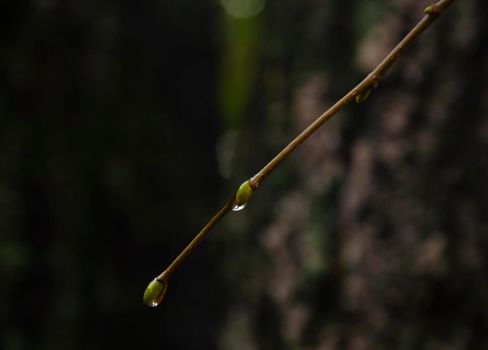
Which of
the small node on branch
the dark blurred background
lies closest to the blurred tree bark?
the dark blurred background

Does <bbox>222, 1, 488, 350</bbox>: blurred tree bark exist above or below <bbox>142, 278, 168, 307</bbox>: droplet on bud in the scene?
below

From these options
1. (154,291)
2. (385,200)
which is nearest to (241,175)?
(385,200)

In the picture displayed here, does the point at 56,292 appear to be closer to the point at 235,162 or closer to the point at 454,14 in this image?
the point at 235,162

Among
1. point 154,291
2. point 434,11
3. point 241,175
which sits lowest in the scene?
point 241,175

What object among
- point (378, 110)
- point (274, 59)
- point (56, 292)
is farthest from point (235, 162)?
point (56, 292)

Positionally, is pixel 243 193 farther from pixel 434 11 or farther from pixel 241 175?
pixel 241 175

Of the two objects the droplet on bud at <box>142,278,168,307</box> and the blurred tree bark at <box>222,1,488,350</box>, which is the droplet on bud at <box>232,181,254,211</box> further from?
the blurred tree bark at <box>222,1,488,350</box>
